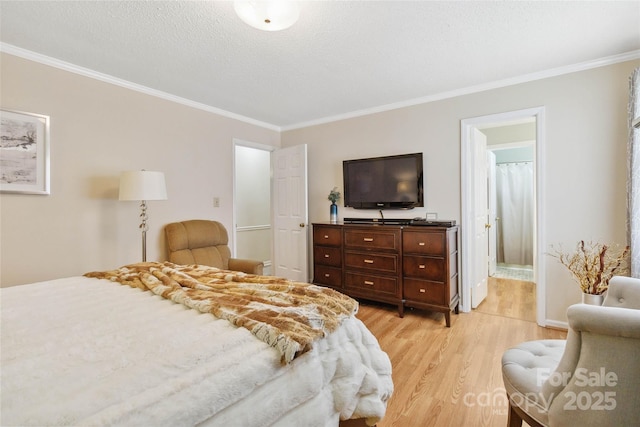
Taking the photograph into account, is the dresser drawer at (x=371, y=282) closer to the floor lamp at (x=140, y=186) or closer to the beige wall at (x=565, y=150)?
the beige wall at (x=565, y=150)

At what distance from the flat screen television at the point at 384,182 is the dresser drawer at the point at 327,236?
516mm

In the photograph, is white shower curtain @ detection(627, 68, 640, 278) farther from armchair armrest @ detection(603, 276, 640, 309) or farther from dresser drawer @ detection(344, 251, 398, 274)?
dresser drawer @ detection(344, 251, 398, 274)

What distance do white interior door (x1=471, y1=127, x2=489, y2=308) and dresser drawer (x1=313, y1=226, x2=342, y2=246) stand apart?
1.52m

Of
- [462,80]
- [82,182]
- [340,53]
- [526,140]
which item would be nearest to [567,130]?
[462,80]

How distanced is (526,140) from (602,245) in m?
2.34

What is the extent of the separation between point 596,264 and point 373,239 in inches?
73.6

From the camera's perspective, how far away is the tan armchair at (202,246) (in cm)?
299

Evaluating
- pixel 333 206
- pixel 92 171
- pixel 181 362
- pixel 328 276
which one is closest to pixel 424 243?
A: pixel 328 276

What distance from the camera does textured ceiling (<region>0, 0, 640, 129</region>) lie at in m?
1.85

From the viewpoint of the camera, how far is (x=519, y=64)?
2605mm

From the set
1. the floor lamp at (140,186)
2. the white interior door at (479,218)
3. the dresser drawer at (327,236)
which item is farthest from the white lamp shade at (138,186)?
the white interior door at (479,218)

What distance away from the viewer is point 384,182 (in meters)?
3.60

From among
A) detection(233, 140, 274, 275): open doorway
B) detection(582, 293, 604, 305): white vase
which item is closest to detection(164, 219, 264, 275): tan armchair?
detection(233, 140, 274, 275): open doorway

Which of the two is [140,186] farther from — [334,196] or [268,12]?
[334,196]
